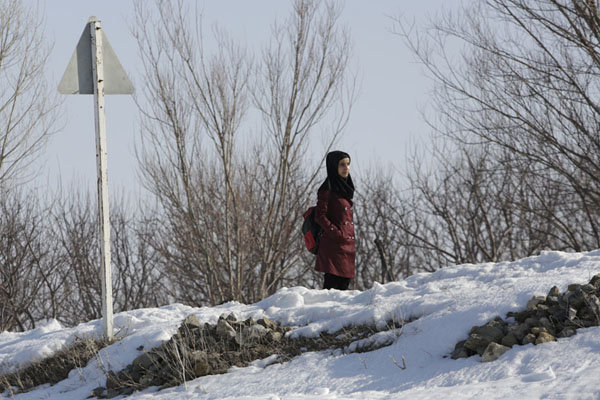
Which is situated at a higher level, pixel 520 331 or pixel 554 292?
pixel 554 292

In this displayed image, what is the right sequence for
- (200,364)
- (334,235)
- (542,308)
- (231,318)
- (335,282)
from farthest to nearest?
(335,282)
(334,235)
(231,318)
(200,364)
(542,308)

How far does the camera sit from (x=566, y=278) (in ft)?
16.3

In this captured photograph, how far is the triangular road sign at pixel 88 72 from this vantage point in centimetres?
581

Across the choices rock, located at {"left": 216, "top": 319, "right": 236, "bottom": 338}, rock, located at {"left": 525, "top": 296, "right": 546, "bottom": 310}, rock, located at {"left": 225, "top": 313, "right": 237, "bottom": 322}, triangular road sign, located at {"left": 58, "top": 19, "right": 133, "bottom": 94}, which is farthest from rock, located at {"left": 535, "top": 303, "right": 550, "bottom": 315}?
triangular road sign, located at {"left": 58, "top": 19, "right": 133, "bottom": 94}

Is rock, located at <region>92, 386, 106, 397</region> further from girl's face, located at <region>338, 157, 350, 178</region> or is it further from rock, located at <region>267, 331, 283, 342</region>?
girl's face, located at <region>338, 157, 350, 178</region>

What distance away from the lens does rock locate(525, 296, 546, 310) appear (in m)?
4.45

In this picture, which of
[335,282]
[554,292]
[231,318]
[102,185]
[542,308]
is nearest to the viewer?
[542,308]

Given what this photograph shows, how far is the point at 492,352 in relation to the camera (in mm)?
4062

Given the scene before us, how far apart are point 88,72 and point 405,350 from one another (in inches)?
132

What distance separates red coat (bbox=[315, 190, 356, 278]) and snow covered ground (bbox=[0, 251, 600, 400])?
1234mm

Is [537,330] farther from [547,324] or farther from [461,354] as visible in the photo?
[461,354]

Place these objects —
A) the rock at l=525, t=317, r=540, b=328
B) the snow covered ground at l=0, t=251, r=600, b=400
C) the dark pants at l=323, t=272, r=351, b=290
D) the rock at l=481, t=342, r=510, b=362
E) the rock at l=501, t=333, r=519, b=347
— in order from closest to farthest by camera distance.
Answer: the snow covered ground at l=0, t=251, r=600, b=400 → the rock at l=481, t=342, r=510, b=362 → the rock at l=501, t=333, r=519, b=347 → the rock at l=525, t=317, r=540, b=328 → the dark pants at l=323, t=272, r=351, b=290

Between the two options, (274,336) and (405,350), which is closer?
(405,350)

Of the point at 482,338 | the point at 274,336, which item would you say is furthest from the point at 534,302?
the point at 274,336
